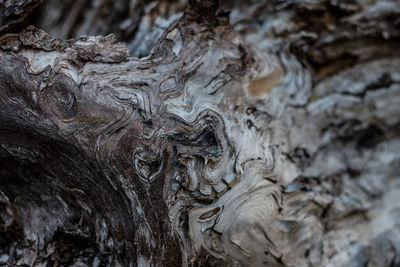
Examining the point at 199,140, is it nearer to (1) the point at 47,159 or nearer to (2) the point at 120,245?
(2) the point at 120,245

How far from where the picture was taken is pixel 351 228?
1.11 meters

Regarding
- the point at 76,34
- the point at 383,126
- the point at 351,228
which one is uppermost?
the point at 76,34

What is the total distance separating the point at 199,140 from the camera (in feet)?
4.14

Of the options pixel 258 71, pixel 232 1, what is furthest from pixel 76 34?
pixel 258 71

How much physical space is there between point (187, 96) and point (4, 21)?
0.75 meters

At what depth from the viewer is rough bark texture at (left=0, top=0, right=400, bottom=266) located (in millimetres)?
1104

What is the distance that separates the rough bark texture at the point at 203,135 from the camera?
110 cm

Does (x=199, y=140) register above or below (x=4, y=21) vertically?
below

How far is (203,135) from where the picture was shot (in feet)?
4.13

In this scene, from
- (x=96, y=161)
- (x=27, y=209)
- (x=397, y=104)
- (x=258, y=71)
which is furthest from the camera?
(x=27, y=209)

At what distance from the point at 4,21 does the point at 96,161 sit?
631 mm

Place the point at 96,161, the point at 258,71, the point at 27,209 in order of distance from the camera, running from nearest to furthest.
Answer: the point at 258,71 < the point at 96,161 < the point at 27,209

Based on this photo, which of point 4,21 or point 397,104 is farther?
point 4,21

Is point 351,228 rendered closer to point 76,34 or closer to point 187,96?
point 187,96
